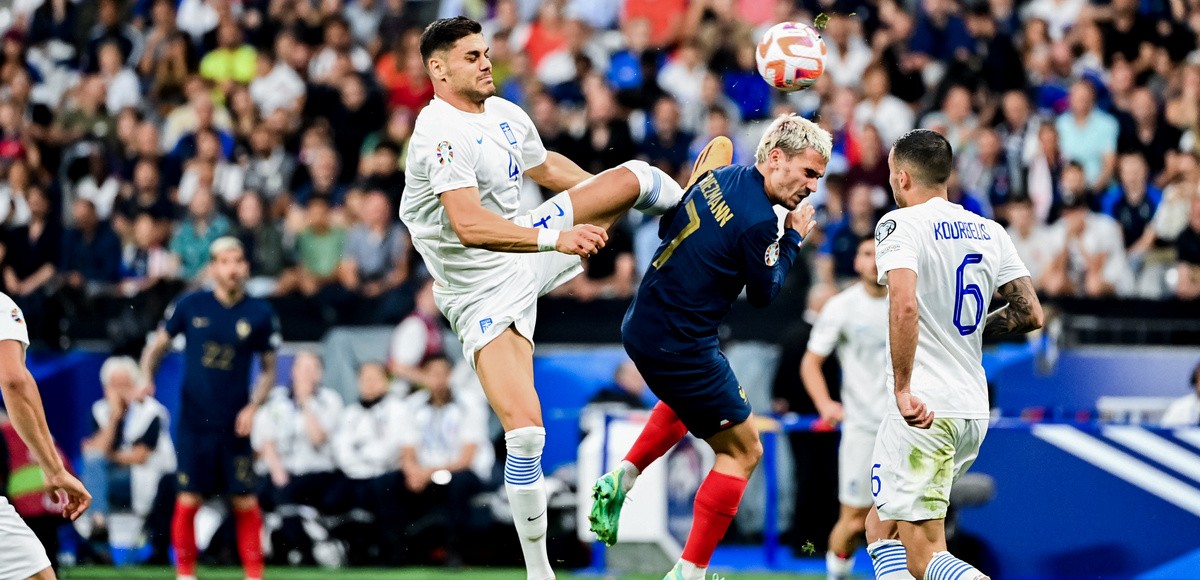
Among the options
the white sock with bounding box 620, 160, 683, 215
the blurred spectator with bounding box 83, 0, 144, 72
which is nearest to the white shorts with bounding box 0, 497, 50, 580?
the white sock with bounding box 620, 160, 683, 215

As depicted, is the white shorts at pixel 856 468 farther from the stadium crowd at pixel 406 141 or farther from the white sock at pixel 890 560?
the stadium crowd at pixel 406 141

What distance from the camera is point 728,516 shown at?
800 centimetres

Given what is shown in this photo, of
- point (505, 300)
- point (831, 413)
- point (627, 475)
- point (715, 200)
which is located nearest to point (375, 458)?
point (831, 413)

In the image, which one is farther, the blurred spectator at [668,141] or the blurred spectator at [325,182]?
the blurred spectator at [325,182]

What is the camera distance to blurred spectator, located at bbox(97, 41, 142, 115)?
18.0m

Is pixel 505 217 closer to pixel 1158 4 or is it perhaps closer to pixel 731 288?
pixel 731 288

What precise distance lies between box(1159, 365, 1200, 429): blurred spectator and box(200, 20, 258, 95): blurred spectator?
11335mm

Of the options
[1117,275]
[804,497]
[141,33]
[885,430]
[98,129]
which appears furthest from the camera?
[141,33]

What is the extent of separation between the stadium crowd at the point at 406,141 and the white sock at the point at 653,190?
218 inches

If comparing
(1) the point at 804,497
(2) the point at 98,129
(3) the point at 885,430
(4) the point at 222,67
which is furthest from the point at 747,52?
(3) the point at 885,430

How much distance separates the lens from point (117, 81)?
18.2 meters

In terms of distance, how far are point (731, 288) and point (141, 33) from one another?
43.4 ft

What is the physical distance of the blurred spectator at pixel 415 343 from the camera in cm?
1368

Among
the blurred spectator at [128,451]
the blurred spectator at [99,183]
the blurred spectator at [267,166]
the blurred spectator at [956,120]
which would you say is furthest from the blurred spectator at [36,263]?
the blurred spectator at [956,120]
